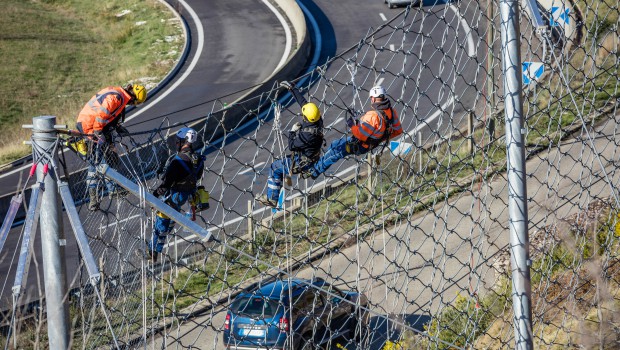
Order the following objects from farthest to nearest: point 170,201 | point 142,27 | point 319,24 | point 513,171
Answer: point 142,27, point 319,24, point 170,201, point 513,171

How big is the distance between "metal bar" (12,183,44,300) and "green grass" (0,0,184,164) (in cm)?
2716

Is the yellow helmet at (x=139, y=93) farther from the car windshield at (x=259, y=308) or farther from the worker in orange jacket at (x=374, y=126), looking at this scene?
the car windshield at (x=259, y=308)

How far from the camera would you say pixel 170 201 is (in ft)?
27.2

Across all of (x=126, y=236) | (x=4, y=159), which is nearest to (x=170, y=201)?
(x=126, y=236)

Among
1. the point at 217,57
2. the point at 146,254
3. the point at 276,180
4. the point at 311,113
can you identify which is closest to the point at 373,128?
the point at 311,113

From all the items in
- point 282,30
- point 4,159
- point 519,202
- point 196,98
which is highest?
point 282,30

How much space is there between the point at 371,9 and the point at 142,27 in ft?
33.6

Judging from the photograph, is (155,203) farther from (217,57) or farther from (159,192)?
(217,57)

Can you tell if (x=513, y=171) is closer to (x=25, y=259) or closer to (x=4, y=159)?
(x=25, y=259)

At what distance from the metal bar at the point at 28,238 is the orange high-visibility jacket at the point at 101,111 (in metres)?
6.92

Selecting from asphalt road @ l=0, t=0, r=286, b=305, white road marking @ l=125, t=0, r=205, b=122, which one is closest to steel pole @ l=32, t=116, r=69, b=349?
asphalt road @ l=0, t=0, r=286, b=305

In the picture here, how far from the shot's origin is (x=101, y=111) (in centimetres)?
1034

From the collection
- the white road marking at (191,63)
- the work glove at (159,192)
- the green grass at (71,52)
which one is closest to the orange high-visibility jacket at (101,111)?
the work glove at (159,192)

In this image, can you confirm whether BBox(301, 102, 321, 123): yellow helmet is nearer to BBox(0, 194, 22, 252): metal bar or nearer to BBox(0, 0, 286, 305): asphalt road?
BBox(0, 194, 22, 252): metal bar
